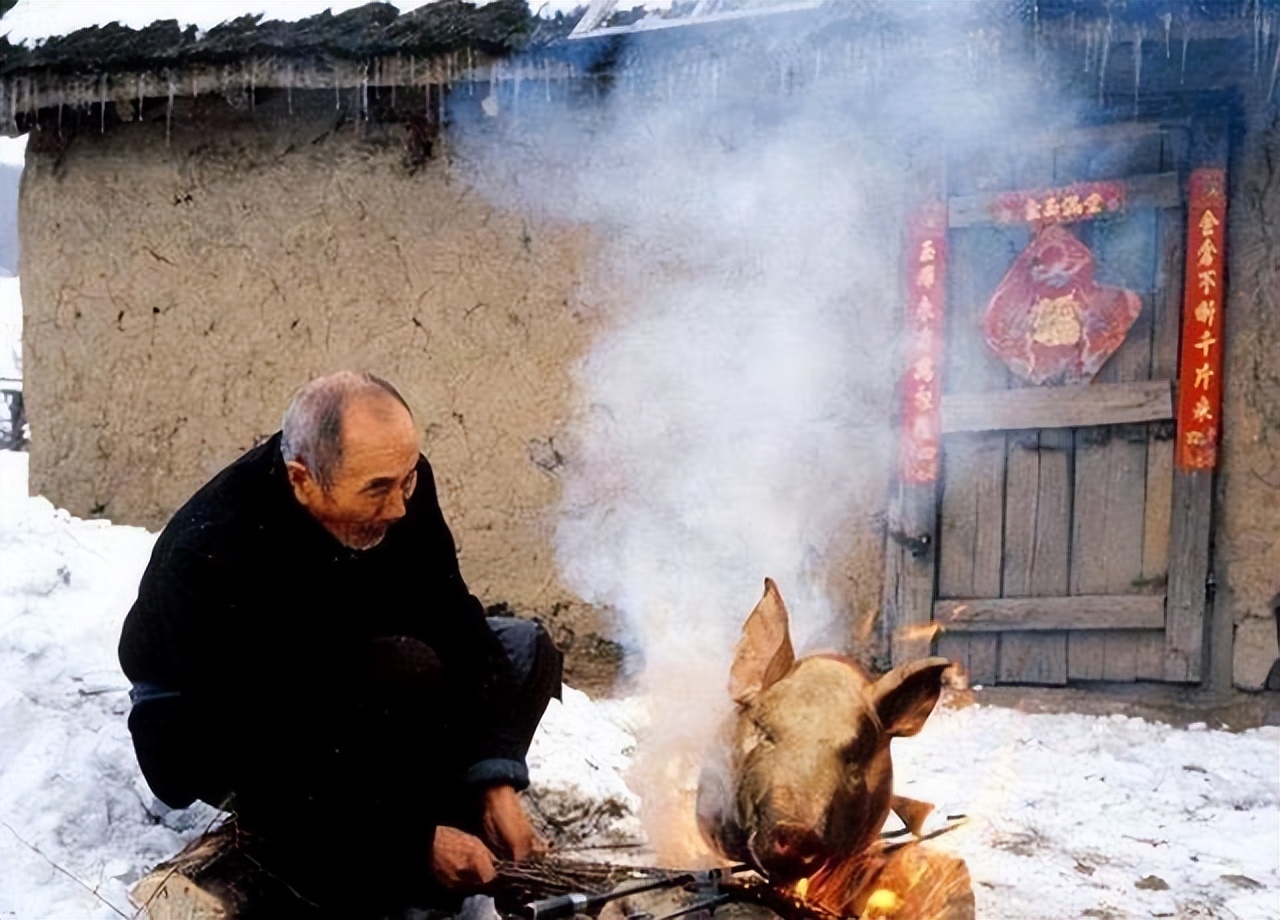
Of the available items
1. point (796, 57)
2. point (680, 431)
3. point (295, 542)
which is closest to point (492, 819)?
point (295, 542)

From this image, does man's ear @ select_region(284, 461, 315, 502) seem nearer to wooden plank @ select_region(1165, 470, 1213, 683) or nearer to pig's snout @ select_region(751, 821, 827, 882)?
pig's snout @ select_region(751, 821, 827, 882)

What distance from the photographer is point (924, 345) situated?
6.18 m

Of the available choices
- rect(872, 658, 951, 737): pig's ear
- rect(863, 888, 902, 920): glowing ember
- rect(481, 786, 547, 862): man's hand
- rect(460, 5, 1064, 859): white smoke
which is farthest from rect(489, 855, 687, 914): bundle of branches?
rect(460, 5, 1064, 859): white smoke

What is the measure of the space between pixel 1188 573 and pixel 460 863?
15.5 ft

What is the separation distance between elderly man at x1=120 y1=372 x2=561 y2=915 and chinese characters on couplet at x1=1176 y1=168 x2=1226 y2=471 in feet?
14.5

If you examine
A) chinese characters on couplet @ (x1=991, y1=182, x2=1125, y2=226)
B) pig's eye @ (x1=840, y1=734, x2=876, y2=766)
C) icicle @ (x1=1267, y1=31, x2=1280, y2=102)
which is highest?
icicle @ (x1=1267, y1=31, x2=1280, y2=102)

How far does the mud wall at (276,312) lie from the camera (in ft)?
21.9

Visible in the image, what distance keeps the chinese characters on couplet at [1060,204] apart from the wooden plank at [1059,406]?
918 mm

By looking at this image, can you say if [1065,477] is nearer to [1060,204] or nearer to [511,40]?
[1060,204]

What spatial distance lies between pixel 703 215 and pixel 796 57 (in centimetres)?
108

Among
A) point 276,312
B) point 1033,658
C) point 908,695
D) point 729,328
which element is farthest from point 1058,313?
point 276,312

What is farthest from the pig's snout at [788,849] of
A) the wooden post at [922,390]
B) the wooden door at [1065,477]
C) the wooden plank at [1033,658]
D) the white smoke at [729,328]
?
the wooden plank at [1033,658]

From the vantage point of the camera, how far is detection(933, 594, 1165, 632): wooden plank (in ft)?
19.6

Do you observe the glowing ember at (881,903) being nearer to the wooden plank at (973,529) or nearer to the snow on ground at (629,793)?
the snow on ground at (629,793)
